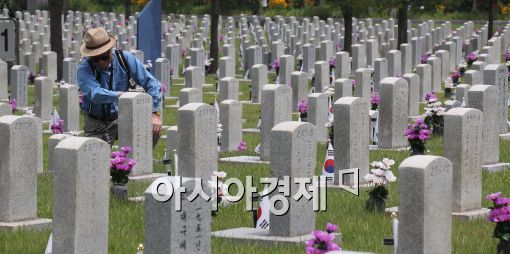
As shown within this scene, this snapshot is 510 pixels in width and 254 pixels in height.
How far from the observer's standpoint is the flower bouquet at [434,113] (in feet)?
60.4

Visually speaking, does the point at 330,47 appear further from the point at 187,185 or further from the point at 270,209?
the point at 187,185

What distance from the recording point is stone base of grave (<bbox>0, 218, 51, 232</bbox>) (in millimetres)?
11688

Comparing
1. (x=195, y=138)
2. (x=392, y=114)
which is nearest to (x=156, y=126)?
(x=195, y=138)

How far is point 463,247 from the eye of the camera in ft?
35.9

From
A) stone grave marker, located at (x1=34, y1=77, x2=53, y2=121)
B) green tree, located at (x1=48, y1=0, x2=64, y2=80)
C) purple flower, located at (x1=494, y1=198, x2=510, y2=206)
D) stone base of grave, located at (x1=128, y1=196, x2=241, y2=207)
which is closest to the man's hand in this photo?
stone base of grave, located at (x1=128, y1=196, x2=241, y2=207)

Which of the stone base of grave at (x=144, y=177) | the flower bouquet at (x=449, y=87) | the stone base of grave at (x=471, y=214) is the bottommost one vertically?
the stone base of grave at (x=471, y=214)

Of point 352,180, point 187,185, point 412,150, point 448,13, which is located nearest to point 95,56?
point 352,180

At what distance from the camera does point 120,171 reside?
516 inches

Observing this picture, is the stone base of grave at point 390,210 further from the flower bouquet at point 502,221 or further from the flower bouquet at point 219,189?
the flower bouquet at point 502,221

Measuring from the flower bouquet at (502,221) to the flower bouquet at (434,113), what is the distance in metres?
7.65

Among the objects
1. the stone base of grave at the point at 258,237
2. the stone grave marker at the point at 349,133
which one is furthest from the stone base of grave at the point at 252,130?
the stone base of grave at the point at 258,237

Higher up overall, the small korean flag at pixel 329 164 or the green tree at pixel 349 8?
the green tree at pixel 349 8

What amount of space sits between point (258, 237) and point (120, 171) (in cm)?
233

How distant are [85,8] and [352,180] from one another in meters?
46.1
